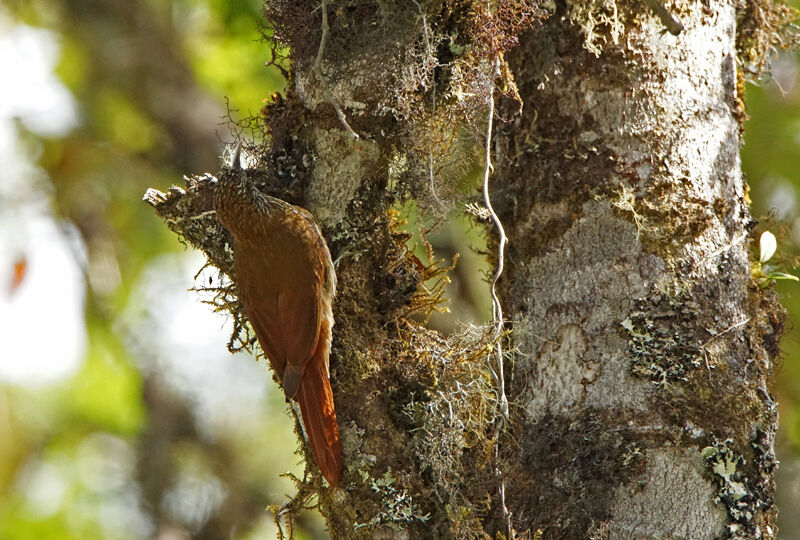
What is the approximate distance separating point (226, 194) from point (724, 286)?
5.55ft

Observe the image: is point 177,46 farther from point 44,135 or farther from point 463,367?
point 463,367

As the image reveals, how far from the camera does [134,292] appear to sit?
769 cm

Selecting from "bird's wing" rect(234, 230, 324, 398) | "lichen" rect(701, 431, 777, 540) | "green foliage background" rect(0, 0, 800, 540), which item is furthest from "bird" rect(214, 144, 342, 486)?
"green foliage background" rect(0, 0, 800, 540)

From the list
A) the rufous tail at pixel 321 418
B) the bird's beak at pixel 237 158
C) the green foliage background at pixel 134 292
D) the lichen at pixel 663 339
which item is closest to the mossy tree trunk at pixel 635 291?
the lichen at pixel 663 339

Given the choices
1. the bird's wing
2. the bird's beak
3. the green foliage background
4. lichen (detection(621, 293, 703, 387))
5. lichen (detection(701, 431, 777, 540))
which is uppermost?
the green foliage background

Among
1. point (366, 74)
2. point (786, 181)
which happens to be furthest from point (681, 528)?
point (786, 181)

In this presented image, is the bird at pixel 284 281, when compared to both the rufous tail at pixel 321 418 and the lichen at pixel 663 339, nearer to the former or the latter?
the rufous tail at pixel 321 418

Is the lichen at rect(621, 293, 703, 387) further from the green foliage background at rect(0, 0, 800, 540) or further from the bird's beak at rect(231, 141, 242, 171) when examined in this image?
the green foliage background at rect(0, 0, 800, 540)

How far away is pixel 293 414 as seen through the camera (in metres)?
2.90

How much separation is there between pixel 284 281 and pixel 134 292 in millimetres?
4936

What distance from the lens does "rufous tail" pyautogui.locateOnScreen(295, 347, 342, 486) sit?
2604mm

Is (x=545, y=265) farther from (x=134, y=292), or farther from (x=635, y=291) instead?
(x=134, y=292)

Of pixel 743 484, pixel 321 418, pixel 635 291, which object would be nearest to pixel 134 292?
pixel 321 418

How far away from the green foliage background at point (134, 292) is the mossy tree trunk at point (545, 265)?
8.98ft
